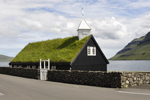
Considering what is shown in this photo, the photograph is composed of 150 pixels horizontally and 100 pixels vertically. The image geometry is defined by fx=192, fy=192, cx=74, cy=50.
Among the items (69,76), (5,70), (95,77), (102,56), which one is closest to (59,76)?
(69,76)

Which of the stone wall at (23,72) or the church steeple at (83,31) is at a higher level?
the church steeple at (83,31)

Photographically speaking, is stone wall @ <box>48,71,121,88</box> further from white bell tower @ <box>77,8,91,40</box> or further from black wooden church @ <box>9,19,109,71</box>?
white bell tower @ <box>77,8,91,40</box>

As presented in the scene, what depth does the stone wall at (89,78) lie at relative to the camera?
A: 17172mm

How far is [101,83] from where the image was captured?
1852 centimetres

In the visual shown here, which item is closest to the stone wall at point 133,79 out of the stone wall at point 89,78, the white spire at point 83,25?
the stone wall at point 89,78

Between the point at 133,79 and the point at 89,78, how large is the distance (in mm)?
4512

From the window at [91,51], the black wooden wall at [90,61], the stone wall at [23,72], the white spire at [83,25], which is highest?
the white spire at [83,25]

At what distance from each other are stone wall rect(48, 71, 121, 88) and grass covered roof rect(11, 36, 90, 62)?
25.5ft

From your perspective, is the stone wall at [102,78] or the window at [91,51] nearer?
the stone wall at [102,78]

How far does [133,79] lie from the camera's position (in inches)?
682

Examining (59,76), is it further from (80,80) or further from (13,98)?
(13,98)

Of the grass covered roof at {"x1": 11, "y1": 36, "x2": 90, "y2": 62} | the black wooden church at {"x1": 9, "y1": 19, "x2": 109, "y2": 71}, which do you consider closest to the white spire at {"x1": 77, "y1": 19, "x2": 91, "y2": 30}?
the black wooden church at {"x1": 9, "y1": 19, "x2": 109, "y2": 71}

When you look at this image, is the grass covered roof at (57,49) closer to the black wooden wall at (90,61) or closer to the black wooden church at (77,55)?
the black wooden church at (77,55)

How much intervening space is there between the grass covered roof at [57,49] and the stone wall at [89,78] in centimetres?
777
